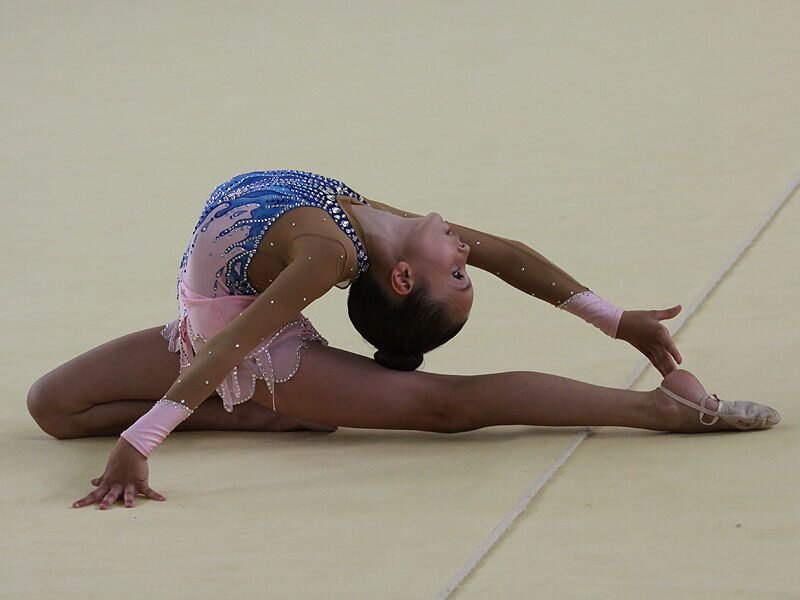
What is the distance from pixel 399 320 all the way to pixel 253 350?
0.26 m

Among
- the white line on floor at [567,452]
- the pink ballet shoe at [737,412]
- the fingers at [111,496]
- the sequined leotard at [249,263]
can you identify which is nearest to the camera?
the white line on floor at [567,452]

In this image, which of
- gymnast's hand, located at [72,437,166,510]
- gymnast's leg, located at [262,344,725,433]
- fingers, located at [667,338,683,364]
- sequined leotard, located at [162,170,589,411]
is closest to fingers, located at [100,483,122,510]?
gymnast's hand, located at [72,437,166,510]

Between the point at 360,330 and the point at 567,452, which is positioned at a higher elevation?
the point at 360,330

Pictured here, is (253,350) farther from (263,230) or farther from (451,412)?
(451,412)

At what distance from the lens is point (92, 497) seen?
7.29 ft

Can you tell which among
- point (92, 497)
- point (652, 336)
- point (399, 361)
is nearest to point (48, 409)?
point (92, 497)

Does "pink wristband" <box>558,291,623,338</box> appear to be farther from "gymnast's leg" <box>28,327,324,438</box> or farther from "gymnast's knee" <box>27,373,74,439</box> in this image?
"gymnast's knee" <box>27,373,74,439</box>

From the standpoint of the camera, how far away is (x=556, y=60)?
534 cm

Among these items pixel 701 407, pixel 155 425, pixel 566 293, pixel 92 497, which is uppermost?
pixel 566 293

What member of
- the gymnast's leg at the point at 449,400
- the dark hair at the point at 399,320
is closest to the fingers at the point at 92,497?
the gymnast's leg at the point at 449,400

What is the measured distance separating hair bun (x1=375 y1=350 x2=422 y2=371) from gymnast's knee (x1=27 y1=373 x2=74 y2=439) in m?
0.62

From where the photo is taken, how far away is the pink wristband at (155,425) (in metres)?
2.20

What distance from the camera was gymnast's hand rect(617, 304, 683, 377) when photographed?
254 centimetres

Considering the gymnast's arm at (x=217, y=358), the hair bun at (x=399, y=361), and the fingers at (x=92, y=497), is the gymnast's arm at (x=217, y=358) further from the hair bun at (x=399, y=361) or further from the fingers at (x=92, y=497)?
the hair bun at (x=399, y=361)
